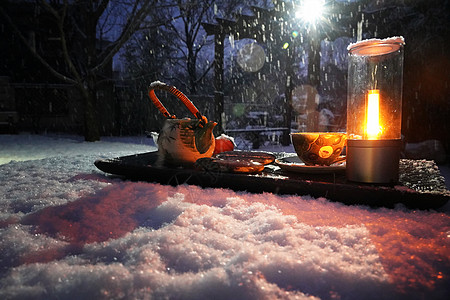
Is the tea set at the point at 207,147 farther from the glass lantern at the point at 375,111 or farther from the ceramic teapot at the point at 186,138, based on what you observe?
the glass lantern at the point at 375,111

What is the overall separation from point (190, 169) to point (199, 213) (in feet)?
1.71

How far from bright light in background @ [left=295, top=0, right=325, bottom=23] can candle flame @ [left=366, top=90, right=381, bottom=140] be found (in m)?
5.07

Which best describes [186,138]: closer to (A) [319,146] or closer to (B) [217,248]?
(A) [319,146]

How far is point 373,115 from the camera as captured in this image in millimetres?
1549

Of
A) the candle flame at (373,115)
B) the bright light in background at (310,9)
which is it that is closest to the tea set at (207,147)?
the candle flame at (373,115)

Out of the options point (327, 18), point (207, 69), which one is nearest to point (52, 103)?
point (207, 69)

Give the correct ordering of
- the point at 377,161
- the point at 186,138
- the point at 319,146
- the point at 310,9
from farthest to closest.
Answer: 1. the point at 310,9
2. the point at 186,138
3. the point at 319,146
4. the point at 377,161

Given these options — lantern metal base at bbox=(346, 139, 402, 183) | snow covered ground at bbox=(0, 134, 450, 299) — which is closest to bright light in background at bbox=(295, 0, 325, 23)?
lantern metal base at bbox=(346, 139, 402, 183)

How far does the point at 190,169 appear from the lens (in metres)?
1.89

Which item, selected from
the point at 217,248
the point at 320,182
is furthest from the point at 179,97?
the point at 217,248

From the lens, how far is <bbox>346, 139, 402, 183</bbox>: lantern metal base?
1.45 metres

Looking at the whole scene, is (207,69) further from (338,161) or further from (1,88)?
(338,161)

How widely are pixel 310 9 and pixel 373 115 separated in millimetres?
5288

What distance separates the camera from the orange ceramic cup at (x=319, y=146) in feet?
5.42
